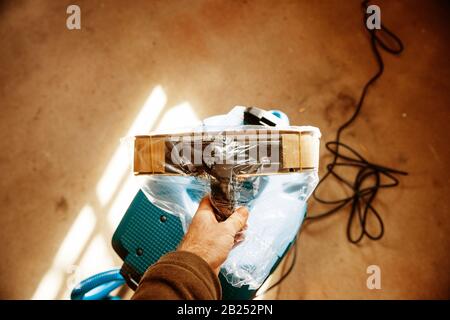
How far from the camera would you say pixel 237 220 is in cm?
66

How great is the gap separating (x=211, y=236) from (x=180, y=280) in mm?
127

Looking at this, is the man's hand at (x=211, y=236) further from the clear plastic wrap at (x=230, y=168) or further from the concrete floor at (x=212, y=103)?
the concrete floor at (x=212, y=103)

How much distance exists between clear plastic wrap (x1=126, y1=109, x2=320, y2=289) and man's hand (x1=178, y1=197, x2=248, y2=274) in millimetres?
29

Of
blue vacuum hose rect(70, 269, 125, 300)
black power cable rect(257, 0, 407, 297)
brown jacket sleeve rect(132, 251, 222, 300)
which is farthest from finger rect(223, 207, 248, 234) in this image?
black power cable rect(257, 0, 407, 297)

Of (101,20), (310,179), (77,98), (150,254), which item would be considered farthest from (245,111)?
(101,20)

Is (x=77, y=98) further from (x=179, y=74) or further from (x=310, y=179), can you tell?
(x=310, y=179)

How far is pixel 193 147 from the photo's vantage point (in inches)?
24.4

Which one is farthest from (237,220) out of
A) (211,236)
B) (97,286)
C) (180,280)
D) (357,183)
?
(357,183)

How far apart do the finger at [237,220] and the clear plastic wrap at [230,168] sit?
0.06ft

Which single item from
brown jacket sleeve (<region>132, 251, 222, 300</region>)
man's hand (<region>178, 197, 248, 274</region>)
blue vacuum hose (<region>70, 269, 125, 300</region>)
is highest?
man's hand (<region>178, 197, 248, 274</region>)

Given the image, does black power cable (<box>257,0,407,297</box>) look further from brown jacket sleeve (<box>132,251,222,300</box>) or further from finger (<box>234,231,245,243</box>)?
brown jacket sleeve (<box>132,251,222,300</box>)

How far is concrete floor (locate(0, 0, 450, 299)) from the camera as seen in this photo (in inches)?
51.5

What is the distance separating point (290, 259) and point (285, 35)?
100cm

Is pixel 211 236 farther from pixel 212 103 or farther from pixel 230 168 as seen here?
pixel 212 103
